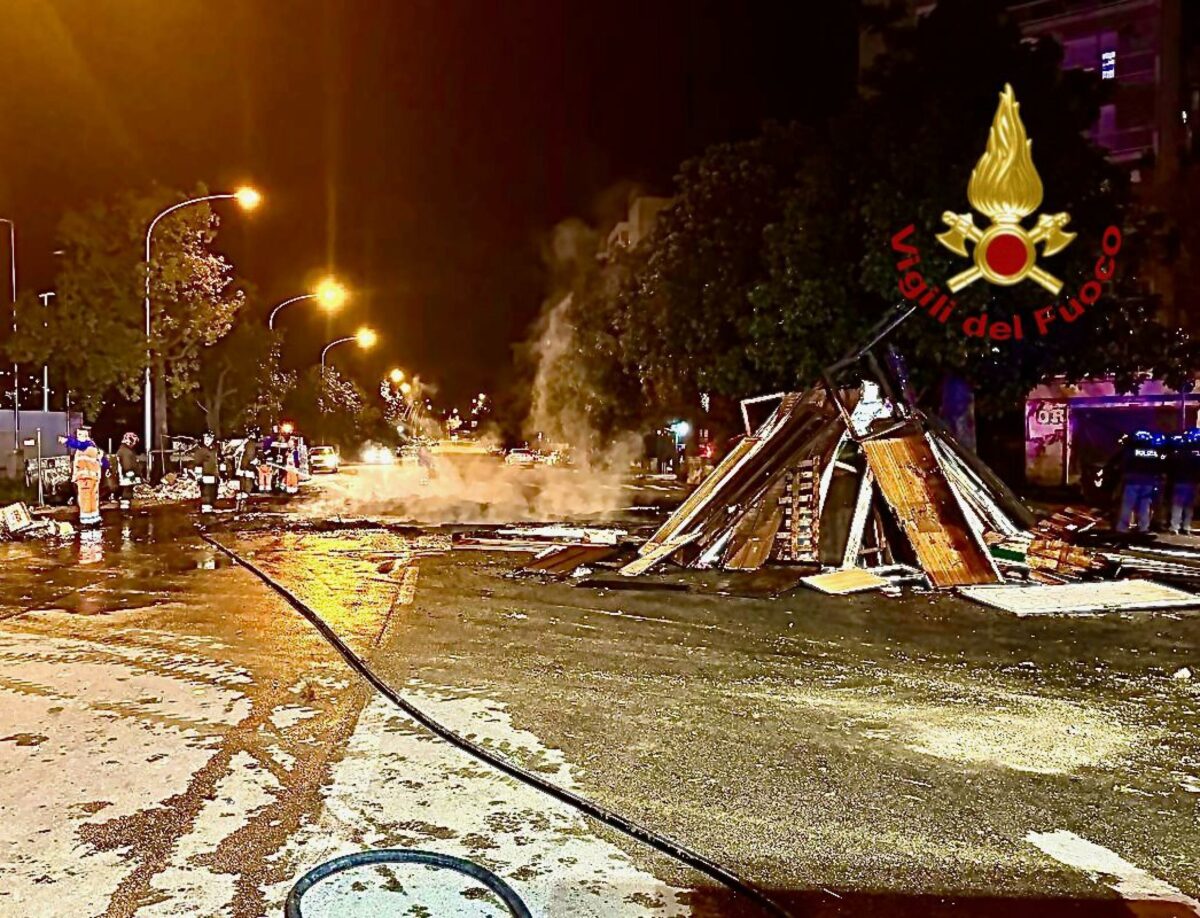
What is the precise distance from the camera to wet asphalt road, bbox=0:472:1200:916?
4.26 m

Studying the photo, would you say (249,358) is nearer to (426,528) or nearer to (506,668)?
(426,528)

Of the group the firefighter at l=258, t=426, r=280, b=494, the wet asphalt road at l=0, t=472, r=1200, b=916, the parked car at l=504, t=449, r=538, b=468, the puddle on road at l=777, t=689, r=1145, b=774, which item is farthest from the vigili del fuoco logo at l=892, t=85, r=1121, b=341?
the parked car at l=504, t=449, r=538, b=468

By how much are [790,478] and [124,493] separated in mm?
15716

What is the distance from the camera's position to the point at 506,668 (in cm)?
779

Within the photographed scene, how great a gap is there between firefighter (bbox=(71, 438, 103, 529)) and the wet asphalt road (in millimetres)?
6971

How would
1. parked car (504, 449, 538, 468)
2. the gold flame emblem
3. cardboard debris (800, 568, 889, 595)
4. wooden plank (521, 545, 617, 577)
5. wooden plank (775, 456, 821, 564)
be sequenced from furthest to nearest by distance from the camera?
parked car (504, 449, 538, 468) → the gold flame emblem → wooden plank (775, 456, 821, 564) → wooden plank (521, 545, 617, 577) → cardboard debris (800, 568, 889, 595)

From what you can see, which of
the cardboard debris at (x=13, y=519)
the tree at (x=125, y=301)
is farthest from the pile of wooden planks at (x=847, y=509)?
the tree at (x=125, y=301)

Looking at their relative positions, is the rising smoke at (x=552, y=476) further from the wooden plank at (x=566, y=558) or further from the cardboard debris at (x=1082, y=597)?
the cardboard debris at (x=1082, y=597)

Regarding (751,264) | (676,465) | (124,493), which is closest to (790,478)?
(751,264)

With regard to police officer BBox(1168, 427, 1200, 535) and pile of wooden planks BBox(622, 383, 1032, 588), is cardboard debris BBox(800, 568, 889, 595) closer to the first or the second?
pile of wooden planks BBox(622, 383, 1032, 588)

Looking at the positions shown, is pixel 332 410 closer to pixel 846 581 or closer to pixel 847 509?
pixel 847 509

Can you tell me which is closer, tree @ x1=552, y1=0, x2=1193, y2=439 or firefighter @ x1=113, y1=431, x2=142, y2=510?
tree @ x1=552, y1=0, x2=1193, y2=439

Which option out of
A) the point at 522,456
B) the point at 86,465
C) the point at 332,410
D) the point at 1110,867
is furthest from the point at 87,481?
the point at 522,456

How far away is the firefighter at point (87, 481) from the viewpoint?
1797cm
